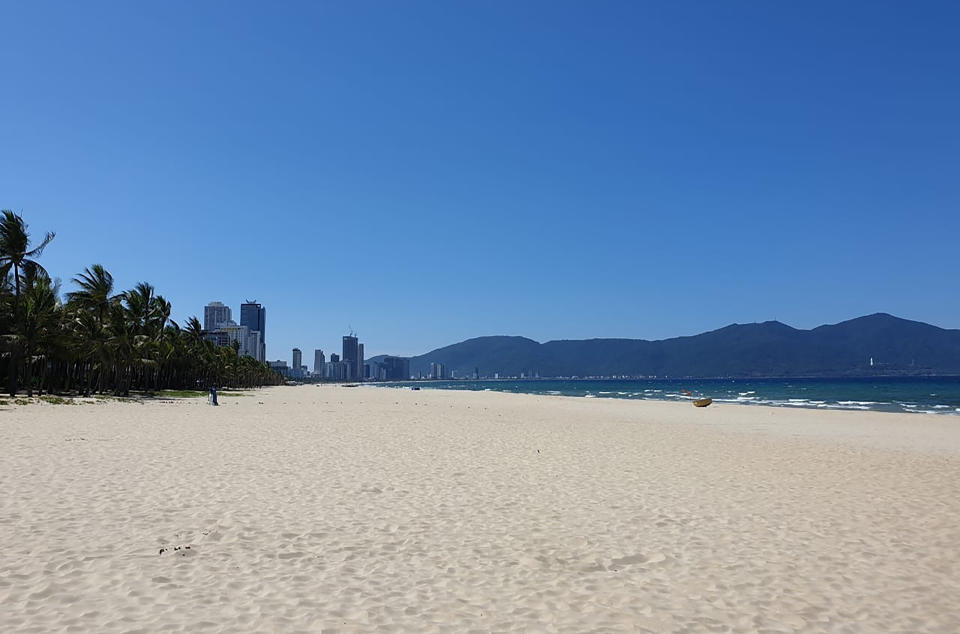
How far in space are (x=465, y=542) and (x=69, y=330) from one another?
179 feet

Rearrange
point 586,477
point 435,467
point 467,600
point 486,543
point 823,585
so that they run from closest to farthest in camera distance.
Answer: point 467,600
point 823,585
point 486,543
point 586,477
point 435,467

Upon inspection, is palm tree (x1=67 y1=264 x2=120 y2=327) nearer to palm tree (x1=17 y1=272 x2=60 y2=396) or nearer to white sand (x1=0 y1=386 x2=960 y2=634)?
palm tree (x1=17 y1=272 x2=60 y2=396)

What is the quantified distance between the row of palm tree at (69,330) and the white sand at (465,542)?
33962mm

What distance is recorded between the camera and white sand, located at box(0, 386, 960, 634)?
5582mm

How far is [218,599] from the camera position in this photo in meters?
5.73

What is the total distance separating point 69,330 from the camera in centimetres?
4953

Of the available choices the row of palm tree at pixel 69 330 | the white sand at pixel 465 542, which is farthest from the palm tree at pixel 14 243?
the white sand at pixel 465 542

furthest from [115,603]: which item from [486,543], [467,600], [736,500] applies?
[736,500]

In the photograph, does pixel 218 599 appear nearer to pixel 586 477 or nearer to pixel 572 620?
pixel 572 620

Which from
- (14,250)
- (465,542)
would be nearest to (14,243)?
(14,250)

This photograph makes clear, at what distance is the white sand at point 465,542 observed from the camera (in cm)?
558

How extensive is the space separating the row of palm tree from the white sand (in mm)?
33962

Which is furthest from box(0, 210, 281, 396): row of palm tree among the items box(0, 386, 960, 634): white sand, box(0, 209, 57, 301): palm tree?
box(0, 386, 960, 634): white sand

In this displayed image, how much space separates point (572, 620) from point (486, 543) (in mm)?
2550
